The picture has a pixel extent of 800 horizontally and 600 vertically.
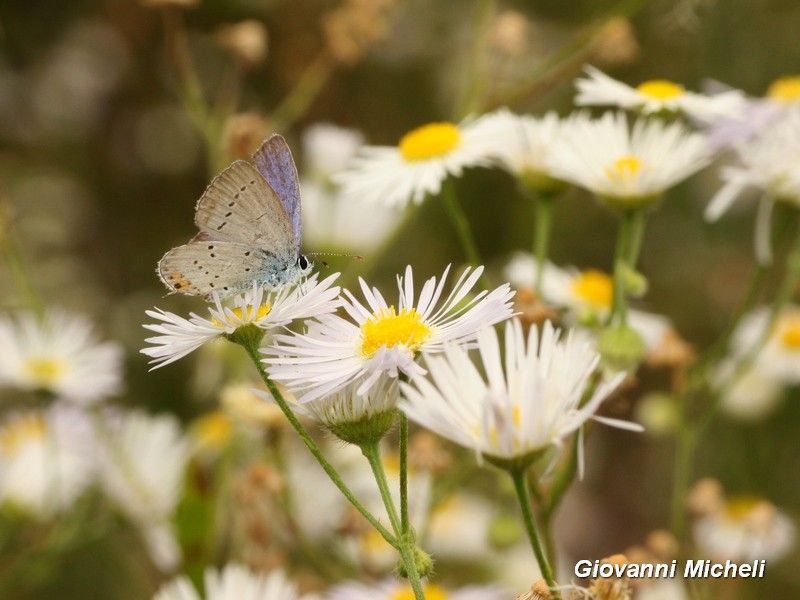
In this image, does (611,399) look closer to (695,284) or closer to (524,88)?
(524,88)

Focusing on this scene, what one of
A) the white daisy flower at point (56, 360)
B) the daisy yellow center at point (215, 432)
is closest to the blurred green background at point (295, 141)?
the white daisy flower at point (56, 360)

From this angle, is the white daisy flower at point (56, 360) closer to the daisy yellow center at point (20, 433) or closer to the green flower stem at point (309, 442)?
the daisy yellow center at point (20, 433)

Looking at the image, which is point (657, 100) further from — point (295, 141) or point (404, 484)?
point (295, 141)

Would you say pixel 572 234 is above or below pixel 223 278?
above

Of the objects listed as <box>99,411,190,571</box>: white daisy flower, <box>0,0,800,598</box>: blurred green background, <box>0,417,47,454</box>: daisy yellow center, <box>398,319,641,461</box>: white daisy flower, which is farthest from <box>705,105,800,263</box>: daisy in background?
<box>0,0,800,598</box>: blurred green background

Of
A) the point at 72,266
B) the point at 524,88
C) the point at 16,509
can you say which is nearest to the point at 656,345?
the point at 524,88
